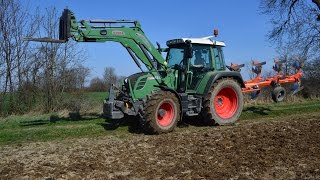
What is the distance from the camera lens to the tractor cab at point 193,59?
11.2 metres

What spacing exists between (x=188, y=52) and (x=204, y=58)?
0.92 meters

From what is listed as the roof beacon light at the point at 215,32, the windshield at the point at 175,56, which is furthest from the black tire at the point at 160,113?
the roof beacon light at the point at 215,32

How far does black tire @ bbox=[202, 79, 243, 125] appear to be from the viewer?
36.9 feet

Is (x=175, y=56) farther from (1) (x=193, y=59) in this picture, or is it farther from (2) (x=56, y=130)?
(2) (x=56, y=130)

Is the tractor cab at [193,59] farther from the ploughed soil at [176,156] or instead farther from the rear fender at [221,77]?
the ploughed soil at [176,156]

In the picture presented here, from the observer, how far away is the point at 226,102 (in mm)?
12328

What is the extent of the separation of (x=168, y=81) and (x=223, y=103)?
214 cm

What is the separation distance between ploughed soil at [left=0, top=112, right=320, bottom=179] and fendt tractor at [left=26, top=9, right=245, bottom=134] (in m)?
0.78

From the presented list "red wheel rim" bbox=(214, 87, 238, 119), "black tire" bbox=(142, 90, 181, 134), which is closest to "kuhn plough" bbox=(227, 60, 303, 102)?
"red wheel rim" bbox=(214, 87, 238, 119)

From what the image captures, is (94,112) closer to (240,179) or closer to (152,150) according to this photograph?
(152,150)

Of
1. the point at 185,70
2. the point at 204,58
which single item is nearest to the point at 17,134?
the point at 185,70

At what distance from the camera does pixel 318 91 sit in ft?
74.1

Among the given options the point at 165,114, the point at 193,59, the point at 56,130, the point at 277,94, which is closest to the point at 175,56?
the point at 193,59

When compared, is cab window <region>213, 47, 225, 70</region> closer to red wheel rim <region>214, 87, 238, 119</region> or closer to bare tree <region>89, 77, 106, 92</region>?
red wheel rim <region>214, 87, 238, 119</region>
